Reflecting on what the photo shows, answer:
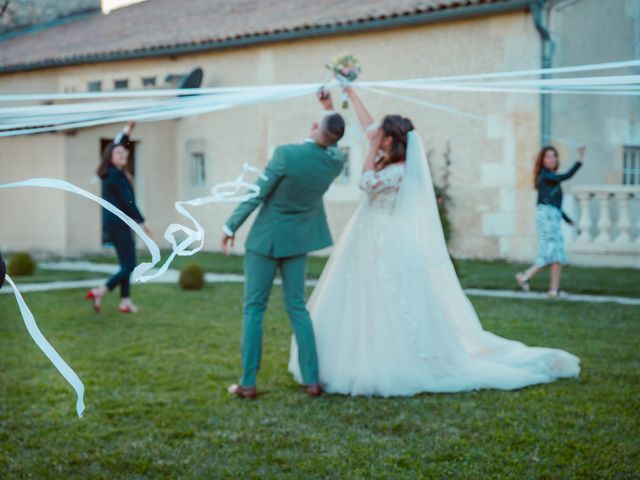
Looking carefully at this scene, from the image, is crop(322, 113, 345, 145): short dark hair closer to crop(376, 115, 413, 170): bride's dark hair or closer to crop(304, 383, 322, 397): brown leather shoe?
crop(376, 115, 413, 170): bride's dark hair

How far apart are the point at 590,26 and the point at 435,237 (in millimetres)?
9595

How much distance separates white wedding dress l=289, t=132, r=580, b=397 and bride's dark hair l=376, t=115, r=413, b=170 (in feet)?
0.22

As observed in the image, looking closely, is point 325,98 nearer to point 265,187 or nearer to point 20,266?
point 265,187

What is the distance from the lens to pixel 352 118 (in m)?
10.5

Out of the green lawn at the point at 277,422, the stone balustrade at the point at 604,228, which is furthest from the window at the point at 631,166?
the green lawn at the point at 277,422

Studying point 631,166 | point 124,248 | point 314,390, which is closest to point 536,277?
point 631,166

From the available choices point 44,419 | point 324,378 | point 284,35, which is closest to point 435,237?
point 324,378

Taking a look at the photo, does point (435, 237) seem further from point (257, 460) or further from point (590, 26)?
point (590, 26)

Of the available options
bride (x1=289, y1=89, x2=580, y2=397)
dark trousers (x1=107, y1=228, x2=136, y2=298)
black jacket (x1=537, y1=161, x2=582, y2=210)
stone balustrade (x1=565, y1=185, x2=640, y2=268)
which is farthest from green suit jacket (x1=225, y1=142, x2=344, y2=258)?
stone balustrade (x1=565, y1=185, x2=640, y2=268)

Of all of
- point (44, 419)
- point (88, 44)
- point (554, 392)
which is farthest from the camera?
point (88, 44)

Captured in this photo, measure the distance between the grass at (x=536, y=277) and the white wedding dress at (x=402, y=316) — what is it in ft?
15.7

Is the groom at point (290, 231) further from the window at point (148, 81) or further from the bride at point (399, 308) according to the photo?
the window at point (148, 81)

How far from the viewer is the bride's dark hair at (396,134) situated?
5469mm

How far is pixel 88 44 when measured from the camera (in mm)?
19844
